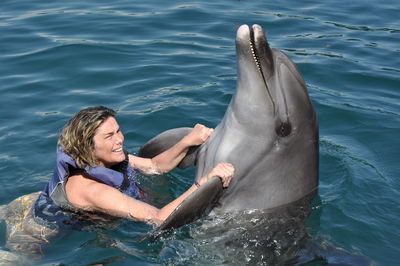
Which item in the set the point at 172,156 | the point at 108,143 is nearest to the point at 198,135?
the point at 172,156

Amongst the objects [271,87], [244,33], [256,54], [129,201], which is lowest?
[129,201]

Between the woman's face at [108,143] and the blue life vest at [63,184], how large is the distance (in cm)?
14

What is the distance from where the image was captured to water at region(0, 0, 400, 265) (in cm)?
737

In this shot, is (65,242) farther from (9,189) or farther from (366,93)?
(366,93)

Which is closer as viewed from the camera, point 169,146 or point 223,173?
point 223,173

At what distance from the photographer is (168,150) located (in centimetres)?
796

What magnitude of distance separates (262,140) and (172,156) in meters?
1.50

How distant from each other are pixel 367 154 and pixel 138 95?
399 centimetres

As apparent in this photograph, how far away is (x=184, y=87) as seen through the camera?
452 inches

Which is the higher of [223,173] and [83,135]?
[83,135]

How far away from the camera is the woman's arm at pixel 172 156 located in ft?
24.8

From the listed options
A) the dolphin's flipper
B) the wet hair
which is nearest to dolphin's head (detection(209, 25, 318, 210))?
the dolphin's flipper

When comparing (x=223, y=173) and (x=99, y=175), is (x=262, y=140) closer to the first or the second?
(x=223, y=173)

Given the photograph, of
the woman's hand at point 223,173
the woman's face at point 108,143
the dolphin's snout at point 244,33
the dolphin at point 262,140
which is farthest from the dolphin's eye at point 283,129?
the woman's face at point 108,143
